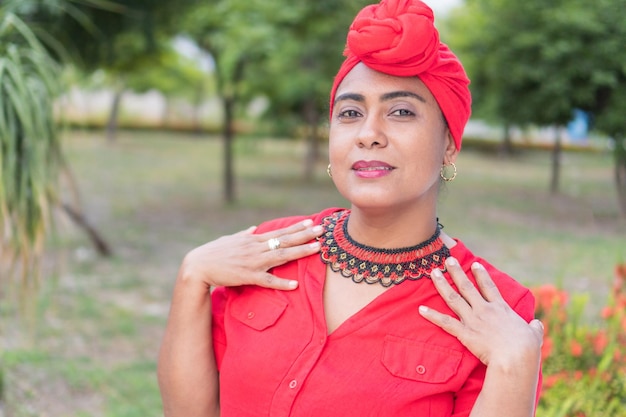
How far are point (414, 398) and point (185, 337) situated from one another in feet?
2.10

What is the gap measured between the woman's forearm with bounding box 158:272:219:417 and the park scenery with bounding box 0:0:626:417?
70 cm

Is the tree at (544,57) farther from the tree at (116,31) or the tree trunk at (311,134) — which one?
the tree at (116,31)

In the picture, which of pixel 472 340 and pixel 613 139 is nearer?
pixel 472 340

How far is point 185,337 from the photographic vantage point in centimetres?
182

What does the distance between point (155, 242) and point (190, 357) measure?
26.1ft

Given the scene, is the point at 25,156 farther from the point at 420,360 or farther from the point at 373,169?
the point at 420,360

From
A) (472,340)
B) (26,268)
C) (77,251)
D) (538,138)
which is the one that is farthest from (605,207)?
(538,138)

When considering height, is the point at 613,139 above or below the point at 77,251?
above

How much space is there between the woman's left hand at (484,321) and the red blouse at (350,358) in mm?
35

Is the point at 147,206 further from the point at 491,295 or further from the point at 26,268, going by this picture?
the point at 491,295

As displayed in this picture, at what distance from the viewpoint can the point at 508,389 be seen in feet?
4.77

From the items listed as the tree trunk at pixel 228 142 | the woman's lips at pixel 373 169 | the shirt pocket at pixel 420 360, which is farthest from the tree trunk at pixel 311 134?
the shirt pocket at pixel 420 360

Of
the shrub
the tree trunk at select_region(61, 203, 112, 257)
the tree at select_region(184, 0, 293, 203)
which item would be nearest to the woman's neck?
the shrub

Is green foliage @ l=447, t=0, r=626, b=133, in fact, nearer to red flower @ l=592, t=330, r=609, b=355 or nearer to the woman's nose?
red flower @ l=592, t=330, r=609, b=355
